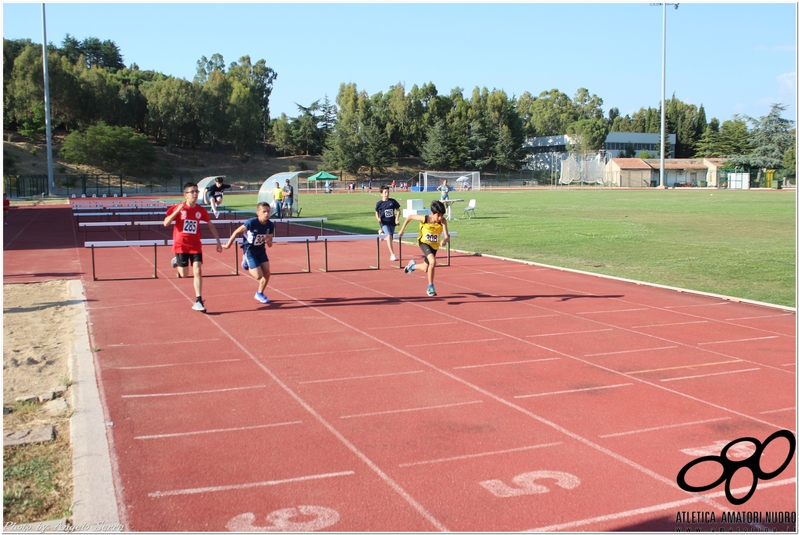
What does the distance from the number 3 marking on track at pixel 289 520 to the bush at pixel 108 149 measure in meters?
80.7

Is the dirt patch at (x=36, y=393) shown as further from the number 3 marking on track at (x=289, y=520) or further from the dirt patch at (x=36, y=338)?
the number 3 marking on track at (x=289, y=520)

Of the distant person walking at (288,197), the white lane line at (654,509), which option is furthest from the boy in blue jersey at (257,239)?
the distant person walking at (288,197)

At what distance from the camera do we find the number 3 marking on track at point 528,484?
4777 mm

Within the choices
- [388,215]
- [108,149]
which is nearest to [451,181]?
[108,149]

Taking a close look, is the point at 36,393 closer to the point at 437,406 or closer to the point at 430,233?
the point at 437,406

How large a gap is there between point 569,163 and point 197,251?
303ft

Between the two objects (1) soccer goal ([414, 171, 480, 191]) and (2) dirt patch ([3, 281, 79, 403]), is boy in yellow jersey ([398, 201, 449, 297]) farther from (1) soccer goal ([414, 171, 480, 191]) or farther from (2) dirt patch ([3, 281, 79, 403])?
(1) soccer goal ([414, 171, 480, 191])

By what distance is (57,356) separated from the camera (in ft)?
27.7

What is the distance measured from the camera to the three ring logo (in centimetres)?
479

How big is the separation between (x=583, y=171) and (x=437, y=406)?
95902 millimetres

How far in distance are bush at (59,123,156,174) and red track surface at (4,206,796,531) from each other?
237 feet

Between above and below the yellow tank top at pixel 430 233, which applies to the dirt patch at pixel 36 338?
below

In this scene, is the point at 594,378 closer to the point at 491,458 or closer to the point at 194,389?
the point at 491,458

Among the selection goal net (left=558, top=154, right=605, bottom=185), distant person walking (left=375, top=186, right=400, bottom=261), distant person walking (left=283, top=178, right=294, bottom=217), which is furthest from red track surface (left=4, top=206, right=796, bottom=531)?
goal net (left=558, top=154, right=605, bottom=185)
